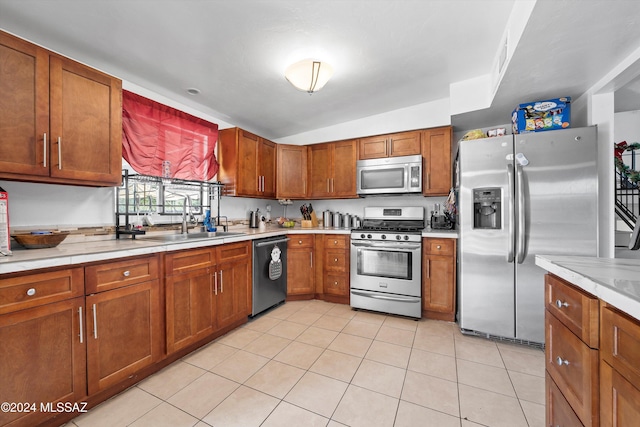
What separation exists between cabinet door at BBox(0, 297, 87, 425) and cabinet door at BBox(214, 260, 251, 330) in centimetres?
98

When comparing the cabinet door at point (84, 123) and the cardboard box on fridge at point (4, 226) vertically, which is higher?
the cabinet door at point (84, 123)

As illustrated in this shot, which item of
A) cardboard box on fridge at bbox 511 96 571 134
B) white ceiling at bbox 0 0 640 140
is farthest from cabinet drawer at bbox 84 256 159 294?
cardboard box on fridge at bbox 511 96 571 134

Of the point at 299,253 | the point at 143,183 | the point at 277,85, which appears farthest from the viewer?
the point at 299,253

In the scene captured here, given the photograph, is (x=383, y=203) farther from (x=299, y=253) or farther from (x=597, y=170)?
(x=597, y=170)

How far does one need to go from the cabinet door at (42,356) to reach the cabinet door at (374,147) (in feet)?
10.2

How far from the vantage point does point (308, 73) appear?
218 cm

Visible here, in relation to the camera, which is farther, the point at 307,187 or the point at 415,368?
the point at 307,187

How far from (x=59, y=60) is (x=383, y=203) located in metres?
3.37

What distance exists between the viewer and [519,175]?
7.25ft

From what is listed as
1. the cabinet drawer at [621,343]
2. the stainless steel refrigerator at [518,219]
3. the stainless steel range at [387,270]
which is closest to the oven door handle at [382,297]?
the stainless steel range at [387,270]

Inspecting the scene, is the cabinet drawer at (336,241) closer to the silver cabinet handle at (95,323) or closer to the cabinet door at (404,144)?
the cabinet door at (404,144)

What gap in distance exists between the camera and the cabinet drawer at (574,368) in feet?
2.71

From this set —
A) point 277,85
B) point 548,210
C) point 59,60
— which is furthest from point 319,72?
point 548,210

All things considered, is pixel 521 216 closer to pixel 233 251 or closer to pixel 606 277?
pixel 606 277
